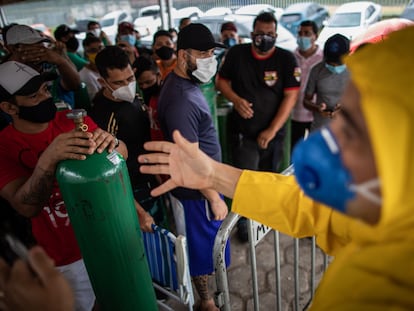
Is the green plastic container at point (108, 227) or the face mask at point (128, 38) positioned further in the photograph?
the face mask at point (128, 38)

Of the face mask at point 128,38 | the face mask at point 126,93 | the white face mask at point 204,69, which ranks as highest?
the white face mask at point 204,69

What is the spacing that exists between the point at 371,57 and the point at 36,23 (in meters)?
14.7

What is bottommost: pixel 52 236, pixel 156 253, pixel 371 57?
pixel 156 253

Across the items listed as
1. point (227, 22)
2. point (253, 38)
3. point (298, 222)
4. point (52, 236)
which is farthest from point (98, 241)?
point (227, 22)

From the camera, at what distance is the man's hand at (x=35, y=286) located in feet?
3.08

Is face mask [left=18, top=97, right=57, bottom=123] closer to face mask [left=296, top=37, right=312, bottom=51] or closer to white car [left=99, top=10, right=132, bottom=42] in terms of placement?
face mask [left=296, top=37, right=312, bottom=51]

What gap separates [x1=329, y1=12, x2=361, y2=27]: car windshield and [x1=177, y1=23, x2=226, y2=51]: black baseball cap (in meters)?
2.70

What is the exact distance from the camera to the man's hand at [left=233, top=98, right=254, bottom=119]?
3.33m

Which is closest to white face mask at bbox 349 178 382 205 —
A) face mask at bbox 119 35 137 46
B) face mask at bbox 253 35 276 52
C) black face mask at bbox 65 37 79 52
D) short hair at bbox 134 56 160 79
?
face mask at bbox 253 35 276 52

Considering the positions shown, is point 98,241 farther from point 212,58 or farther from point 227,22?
point 227,22

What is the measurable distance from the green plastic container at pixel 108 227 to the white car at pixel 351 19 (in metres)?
3.19

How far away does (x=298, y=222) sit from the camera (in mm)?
1299

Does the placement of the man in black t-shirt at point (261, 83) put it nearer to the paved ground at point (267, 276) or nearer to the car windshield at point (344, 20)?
the paved ground at point (267, 276)

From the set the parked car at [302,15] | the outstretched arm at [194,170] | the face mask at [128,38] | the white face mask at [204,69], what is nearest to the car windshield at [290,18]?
the parked car at [302,15]
